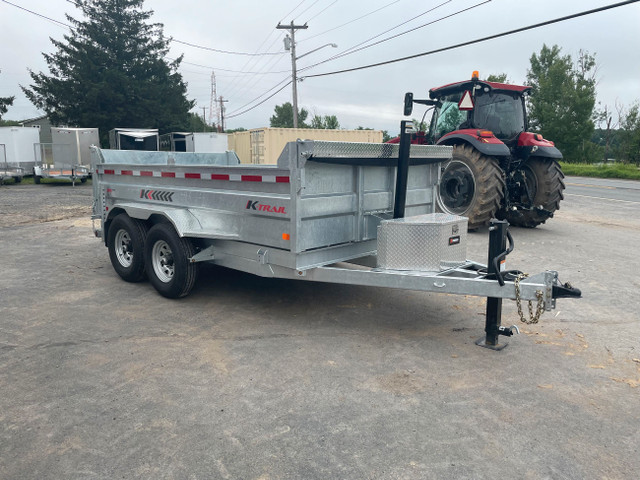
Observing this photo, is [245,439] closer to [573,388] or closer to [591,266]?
[573,388]

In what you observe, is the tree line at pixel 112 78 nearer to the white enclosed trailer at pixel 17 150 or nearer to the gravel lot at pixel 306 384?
the white enclosed trailer at pixel 17 150

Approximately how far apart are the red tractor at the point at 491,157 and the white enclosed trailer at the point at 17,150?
2214cm

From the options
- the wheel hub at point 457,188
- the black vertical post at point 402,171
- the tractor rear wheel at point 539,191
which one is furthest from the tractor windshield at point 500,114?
the black vertical post at point 402,171

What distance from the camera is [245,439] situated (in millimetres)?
3092

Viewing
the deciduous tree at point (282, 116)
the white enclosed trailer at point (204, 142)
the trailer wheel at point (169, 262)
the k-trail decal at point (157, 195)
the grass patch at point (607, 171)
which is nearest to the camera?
→ the trailer wheel at point (169, 262)

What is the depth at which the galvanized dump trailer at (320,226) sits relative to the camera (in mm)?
4414

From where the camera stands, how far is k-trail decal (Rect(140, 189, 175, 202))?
596 cm

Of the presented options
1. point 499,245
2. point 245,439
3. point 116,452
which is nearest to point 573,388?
point 499,245

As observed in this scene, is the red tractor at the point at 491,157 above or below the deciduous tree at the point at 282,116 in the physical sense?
below

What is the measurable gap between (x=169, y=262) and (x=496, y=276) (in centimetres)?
362

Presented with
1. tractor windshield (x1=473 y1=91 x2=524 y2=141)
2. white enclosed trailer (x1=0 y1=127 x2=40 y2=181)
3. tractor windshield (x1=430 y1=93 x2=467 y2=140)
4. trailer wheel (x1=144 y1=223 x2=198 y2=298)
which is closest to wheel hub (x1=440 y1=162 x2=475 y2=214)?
tractor windshield (x1=430 y1=93 x2=467 y2=140)

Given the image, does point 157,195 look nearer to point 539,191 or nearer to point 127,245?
point 127,245

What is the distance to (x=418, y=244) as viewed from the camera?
4547 millimetres

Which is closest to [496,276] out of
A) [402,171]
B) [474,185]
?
[402,171]
